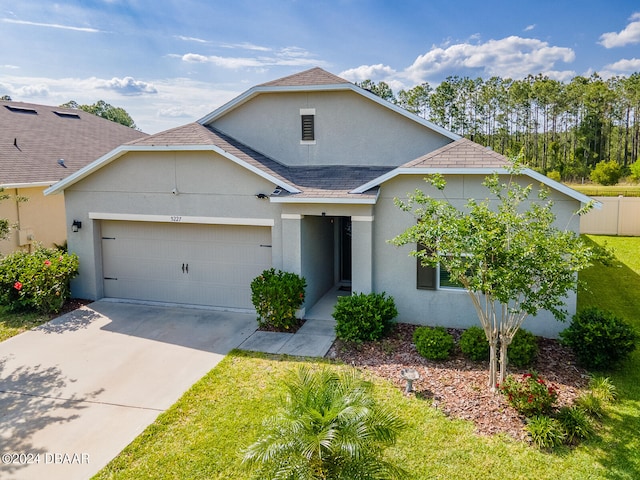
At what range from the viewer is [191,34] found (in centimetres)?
1574

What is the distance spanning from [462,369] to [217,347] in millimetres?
4991

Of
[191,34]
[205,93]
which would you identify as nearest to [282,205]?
[191,34]

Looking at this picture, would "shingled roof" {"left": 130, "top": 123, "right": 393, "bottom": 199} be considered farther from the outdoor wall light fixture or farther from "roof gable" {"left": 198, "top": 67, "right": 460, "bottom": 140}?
the outdoor wall light fixture

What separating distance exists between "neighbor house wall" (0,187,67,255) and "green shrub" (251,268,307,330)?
786 cm

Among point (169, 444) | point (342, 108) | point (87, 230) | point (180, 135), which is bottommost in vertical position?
point (169, 444)

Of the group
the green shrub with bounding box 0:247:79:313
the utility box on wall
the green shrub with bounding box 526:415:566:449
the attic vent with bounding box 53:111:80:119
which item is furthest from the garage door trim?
the attic vent with bounding box 53:111:80:119

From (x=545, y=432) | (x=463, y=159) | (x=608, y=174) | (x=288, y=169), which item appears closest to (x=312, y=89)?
(x=288, y=169)

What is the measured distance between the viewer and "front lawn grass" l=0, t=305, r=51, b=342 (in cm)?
1091

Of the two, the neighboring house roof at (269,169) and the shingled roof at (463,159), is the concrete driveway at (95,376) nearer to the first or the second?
the neighboring house roof at (269,169)

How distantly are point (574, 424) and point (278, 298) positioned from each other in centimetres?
625

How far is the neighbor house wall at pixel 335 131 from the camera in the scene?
1290 cm

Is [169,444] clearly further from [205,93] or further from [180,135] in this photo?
[205,93]

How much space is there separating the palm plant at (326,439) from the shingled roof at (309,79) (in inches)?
406

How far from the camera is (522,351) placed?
864cm
